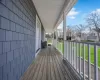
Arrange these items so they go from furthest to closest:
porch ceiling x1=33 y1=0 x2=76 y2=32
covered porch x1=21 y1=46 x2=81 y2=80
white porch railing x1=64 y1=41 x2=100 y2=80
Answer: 1. porch ceiling x1=33 y1=0 x2=76 y2=32
2. covered porch x1=21 y1=46 x2=81 y2=80
3. white porch railing x1=64 y1=41 x2=100 y2=80

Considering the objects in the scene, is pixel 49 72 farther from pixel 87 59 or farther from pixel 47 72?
pixel 87 59

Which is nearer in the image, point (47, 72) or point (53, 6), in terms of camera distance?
point (47, 72)

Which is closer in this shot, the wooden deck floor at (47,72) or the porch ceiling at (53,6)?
the wooden deck floor at (47,72)

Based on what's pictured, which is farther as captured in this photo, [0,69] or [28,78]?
[28,78]

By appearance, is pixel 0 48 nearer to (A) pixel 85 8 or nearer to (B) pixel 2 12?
(B) pixel 2 12

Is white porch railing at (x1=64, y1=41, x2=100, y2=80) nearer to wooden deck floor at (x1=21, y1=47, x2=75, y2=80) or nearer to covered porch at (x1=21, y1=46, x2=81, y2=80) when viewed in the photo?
covered porch at (x1=21, y1=46, x2=81, y2=80)

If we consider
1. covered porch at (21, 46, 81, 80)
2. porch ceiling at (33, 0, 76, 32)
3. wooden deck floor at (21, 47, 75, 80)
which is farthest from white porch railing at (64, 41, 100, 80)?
porch ceiling at (33, 0, 76, 32)

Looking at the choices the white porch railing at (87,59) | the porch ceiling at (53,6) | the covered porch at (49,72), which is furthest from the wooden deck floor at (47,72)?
the porch ceiling at (53,6)

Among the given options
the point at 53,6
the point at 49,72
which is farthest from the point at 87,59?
the point at 53,6

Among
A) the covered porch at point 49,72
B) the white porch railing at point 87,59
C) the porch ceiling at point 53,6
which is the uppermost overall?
the porch ceiling at point 53,6

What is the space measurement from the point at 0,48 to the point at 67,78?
199 centimetres

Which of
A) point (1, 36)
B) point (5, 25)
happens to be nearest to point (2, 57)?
point (1, 36)

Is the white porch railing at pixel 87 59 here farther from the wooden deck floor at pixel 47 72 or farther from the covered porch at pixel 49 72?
the wooden deck floor at pixel 47 72

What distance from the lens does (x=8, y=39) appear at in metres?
1.99
